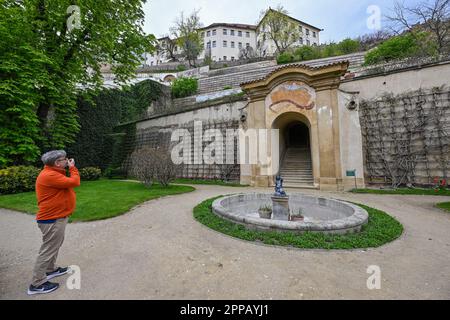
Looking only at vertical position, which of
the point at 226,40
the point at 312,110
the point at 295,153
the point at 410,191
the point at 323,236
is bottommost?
the point at 323,236

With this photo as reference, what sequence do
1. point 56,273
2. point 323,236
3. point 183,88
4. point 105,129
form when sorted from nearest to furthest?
point 56,273, point 323,236, point 105,129, point 183,88

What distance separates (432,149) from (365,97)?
3998 millimetres

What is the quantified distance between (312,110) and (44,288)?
11822mm

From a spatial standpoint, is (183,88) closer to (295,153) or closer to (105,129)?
(105,129)

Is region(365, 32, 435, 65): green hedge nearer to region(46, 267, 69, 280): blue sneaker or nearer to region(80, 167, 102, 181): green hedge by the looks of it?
region(46, 267, 69, 280): blue sneaker

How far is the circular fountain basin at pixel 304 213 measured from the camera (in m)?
4.04

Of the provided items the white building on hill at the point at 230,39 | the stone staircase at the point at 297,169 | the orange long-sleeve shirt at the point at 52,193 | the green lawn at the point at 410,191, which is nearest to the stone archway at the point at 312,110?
the stone staircase at the point at 297,169

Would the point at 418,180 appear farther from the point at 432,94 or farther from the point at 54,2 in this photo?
the point at 54,2

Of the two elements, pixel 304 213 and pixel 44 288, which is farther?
pixel 304 213

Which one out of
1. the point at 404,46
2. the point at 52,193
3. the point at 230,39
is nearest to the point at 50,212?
the point at 52,193

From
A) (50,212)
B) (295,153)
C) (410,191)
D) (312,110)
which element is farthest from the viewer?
(295,153)

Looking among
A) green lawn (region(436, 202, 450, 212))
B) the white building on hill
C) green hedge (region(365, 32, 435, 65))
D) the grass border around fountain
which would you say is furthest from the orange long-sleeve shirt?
the white building on hill

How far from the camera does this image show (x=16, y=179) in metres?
9.43

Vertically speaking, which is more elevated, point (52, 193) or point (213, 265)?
point (52, 193)
